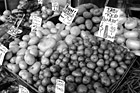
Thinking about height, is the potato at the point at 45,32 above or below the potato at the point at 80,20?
below

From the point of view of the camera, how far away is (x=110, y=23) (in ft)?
6.06

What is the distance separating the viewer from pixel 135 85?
62.2 inches

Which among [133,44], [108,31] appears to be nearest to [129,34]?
[133,44]

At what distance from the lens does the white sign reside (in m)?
1.80

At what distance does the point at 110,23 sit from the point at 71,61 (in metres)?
0.63

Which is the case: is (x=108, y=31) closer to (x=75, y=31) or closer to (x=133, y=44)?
(x=133, y=44)

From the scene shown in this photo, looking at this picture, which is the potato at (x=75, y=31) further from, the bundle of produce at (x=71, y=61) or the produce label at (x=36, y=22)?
the produce label at (x=36, y=22)

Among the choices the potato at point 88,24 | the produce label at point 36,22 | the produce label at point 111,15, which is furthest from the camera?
the produce label at point 36,22

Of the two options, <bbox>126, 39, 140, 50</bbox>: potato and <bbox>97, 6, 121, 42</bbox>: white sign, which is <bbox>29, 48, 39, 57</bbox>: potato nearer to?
<bbox>97, 6, 121, 42</bbox>: white sign

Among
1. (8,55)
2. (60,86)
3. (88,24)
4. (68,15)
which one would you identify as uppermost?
(68,15)

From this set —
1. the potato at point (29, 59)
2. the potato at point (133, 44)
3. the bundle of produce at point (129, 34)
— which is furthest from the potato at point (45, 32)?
the potato at point (133, 44)

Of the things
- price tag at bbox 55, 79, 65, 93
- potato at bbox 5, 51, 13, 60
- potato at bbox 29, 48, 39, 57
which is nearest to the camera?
price tag at bbox 55, 79, 65, 93

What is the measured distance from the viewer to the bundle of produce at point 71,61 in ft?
4.91

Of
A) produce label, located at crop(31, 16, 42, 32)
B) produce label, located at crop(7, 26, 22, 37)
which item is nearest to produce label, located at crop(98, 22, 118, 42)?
produce label, located at crop(31, 16, 42, 32)
